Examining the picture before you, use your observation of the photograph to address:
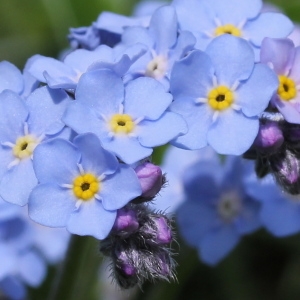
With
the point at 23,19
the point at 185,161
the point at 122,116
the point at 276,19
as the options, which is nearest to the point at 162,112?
the point at 122,116

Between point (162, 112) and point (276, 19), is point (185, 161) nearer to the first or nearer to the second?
point (276, 19)

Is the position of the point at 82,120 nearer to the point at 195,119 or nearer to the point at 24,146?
the point at 24,146

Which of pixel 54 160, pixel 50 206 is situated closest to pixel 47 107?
pixel 54 160

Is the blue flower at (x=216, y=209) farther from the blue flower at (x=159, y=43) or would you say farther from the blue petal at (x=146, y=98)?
the blue petal at (x=146, y=98)

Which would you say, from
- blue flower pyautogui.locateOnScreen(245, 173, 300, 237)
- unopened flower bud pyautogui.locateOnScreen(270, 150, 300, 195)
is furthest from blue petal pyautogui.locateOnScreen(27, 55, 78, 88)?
blue flower pyautogui.locateOnScreen(245, 173, 300, 237)

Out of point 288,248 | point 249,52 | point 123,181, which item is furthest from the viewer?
point 288,248

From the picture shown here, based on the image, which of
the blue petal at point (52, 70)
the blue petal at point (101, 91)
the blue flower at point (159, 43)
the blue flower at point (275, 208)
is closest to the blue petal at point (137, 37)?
the blue flower at point (159, 43)

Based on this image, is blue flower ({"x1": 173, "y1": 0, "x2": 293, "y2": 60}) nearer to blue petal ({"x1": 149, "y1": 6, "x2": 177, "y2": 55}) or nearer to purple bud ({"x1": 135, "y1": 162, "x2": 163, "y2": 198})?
blue petal ({"x1": 149, "y1": 6, "x2": 177, "y2": 55})
